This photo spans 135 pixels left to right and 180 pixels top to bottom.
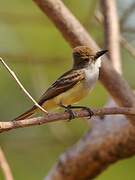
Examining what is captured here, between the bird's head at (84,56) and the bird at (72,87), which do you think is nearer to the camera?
the bird at (72,87)

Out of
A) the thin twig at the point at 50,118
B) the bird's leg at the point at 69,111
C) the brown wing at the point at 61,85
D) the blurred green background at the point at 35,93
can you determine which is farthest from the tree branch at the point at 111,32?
the blurred green background at the point at 35,93

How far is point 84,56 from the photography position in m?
4.53

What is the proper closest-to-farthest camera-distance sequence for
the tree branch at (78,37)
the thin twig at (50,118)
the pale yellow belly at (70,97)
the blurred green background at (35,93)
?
the thin twig at (50,118)
the pale yellow belly at (70,97)
the tree branch at (78,37)
the blurred green background at (35,93)

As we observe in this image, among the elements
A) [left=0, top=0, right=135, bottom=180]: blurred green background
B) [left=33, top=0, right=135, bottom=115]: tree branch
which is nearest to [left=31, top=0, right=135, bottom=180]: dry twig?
[left=33, top=0, right=135, bottom=115]: tree branch

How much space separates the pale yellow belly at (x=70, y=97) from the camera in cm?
429

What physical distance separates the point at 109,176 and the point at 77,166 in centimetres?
258

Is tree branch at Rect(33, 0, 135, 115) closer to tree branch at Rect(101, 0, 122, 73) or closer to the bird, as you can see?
the bird

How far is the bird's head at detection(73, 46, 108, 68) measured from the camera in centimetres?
448

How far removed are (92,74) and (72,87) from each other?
139 mm

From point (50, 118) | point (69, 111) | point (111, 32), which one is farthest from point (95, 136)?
point (50, 118)

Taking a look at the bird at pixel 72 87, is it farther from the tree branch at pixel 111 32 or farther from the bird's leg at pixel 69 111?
the tree branch at pixel 111 32

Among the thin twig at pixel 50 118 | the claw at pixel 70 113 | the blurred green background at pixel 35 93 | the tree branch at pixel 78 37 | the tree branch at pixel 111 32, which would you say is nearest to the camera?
the thin twig at pixel 50 118

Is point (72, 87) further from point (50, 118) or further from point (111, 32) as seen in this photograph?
point (111, 32)

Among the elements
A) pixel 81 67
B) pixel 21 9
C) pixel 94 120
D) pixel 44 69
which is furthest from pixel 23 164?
pixel 81 67
